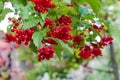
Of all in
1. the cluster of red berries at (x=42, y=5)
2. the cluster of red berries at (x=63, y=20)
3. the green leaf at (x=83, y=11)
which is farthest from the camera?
the green leaf at (x=83, y=11)

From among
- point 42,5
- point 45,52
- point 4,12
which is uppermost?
point 4,12

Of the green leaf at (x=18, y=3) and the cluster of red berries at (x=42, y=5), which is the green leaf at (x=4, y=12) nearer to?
the green leaf at (x=18, y=3)

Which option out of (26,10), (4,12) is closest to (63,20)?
(26,10)

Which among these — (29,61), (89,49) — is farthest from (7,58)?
(89,49)

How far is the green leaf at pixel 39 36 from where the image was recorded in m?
1.54

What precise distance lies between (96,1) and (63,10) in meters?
0.18

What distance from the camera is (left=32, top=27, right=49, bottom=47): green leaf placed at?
1.54m

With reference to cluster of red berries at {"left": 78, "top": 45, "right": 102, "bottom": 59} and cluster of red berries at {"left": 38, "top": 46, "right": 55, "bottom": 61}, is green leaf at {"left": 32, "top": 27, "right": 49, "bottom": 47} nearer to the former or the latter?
cluster of red berries at {"left": 38, "top": 46, "right": 55, "bottom": 61}

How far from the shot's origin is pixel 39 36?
5.12 feet

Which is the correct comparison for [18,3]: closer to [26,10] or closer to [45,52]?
[26,10]

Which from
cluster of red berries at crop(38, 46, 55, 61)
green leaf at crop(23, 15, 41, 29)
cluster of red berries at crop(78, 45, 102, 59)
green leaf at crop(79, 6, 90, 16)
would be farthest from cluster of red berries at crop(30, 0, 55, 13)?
cluster of red berries at crop(78, 45, 102, 59)

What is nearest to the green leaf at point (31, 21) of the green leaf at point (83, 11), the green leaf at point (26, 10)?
the green leaf at point (26, 10)

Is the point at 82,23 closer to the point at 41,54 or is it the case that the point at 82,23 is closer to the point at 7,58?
the point at 41,54

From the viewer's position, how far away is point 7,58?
612cm
